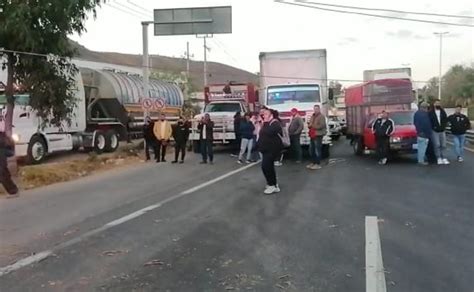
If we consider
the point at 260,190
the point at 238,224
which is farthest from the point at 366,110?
the point at 238,224

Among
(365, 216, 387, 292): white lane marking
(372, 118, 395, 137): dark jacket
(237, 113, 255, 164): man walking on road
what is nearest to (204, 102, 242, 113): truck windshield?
(237, 113, 255, 164): man walking on road

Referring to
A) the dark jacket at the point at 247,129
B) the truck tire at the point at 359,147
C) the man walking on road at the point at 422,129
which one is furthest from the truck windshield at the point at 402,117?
the dark jacket at the point at 247,129

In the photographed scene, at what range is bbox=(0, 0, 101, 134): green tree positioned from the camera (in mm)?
14906

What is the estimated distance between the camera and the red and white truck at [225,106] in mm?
24266

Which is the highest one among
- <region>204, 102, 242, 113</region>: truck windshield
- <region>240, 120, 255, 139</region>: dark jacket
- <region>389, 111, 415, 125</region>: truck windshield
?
<region>204, 102, 242, 113</region>: truck windshield

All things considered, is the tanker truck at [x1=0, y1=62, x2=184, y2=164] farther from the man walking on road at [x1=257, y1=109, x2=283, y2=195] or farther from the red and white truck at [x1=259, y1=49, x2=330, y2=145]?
the man walking on road at [x1=257, y1=109, x2=283, y2=195]

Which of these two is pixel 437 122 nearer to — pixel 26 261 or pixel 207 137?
pixel 207 137

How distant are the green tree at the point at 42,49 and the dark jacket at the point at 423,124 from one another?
903 centimetres

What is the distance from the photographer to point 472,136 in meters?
27.5

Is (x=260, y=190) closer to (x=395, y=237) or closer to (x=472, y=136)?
(x=395, y=237)

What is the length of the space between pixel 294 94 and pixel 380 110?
11.5ft

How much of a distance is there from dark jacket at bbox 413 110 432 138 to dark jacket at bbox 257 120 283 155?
20.9 ft

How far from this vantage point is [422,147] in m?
17.3

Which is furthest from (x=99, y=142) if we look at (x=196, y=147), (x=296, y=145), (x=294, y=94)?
(x=296, y=145)
